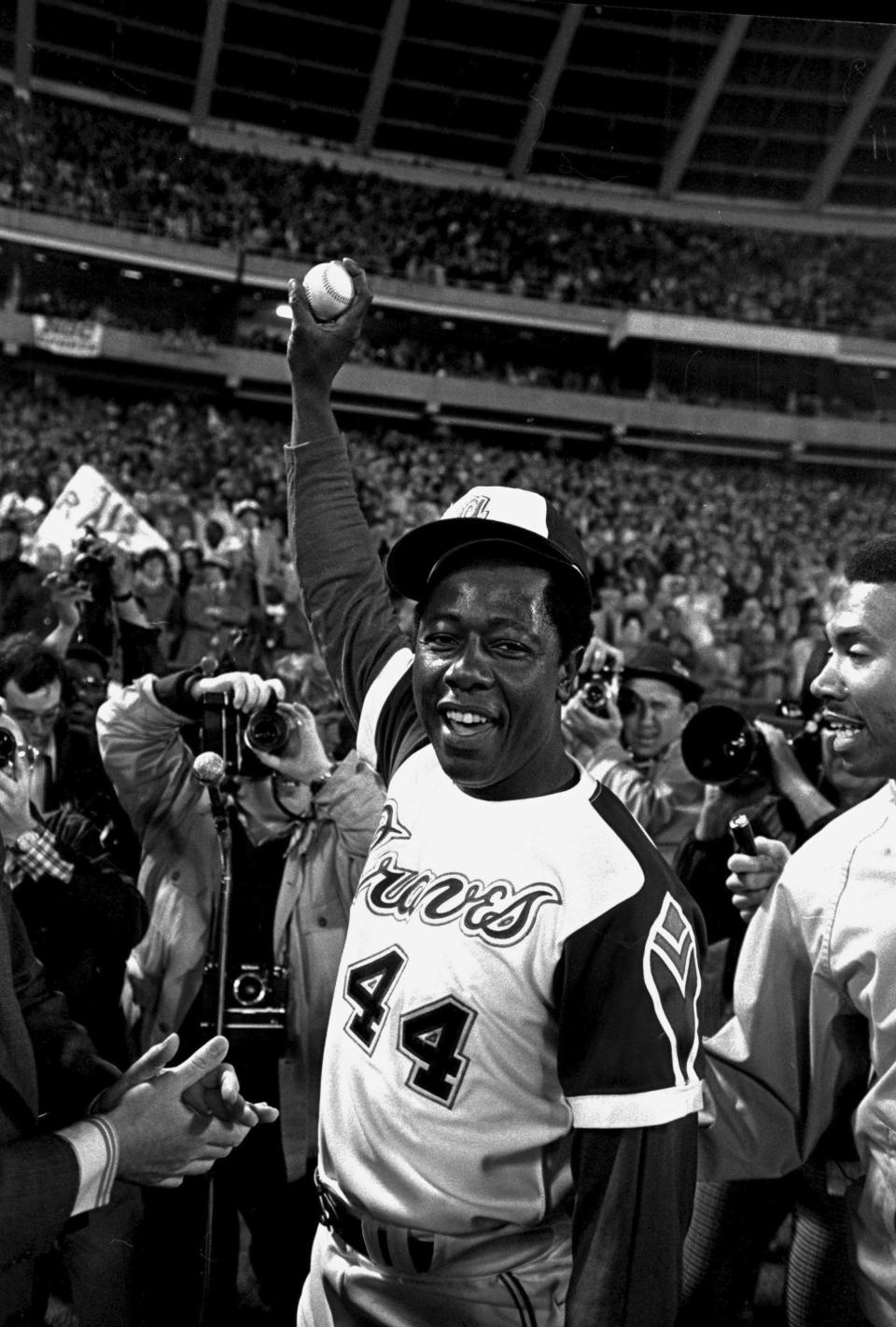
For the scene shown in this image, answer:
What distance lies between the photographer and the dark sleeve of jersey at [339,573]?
187 cm

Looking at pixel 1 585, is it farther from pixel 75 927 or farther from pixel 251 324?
pixel 251 324

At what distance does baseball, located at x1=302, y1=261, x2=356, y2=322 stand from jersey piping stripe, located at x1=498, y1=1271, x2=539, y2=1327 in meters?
1.35

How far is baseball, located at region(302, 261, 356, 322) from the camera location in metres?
1.88

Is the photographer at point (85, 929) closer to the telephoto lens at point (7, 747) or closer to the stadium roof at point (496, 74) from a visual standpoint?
the telephoto lens at point (7, 747)

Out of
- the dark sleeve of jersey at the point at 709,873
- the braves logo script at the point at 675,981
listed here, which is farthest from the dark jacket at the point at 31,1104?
the dark sleeve of jersey at the point at 709,873

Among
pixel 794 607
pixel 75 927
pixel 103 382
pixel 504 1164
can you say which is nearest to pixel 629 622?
pixel 794 607

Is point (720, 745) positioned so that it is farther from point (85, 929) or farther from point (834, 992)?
point (85, 929)

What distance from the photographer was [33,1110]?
Result: 4.76 ft

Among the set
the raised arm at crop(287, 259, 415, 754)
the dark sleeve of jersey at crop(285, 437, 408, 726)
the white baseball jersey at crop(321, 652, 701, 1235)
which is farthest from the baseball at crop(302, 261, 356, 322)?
the white baseball jersey at crop(321, 652, 701, 1235)

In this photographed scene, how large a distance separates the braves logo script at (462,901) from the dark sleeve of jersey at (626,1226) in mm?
227

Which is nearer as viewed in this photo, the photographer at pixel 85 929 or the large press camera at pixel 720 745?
the photographer at pixel 85 929

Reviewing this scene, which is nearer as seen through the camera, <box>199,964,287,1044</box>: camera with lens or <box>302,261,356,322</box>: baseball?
<box>302,261,356,322</box>: baseball

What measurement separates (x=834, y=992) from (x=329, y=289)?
1261mm

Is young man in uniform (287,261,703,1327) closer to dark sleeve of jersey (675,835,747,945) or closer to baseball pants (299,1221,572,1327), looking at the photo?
baseball pants (299,1221,572,1327)
